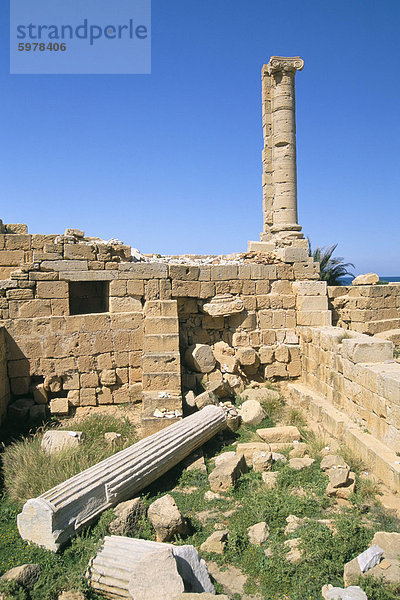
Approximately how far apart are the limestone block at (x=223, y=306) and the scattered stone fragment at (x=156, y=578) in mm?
5367

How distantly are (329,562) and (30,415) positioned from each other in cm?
552

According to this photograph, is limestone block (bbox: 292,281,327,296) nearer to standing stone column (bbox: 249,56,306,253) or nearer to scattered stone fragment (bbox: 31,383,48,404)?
standing stone column (bbox: 249,56,306,253)

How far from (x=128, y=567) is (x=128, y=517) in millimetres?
782

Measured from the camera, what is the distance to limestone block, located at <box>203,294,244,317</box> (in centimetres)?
866

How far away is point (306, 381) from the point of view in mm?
8664

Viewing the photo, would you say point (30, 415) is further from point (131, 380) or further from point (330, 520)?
point (330, 520)

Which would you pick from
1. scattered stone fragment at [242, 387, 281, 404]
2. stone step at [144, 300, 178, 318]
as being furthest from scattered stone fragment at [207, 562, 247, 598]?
stone step at [144, 300, 178, 318]

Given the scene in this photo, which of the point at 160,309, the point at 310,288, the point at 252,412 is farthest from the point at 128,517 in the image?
the point at 310,288

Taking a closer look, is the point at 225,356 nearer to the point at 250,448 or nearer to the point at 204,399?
the point at 204,399

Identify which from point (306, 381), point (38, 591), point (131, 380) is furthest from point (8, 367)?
point (306, 381)

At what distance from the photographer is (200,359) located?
836 centimetres

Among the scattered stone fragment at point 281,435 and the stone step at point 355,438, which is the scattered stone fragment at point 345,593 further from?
the scattered stone fragment at point 281,435

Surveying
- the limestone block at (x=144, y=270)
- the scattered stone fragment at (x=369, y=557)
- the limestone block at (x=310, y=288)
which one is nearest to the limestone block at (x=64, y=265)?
the limestone block at (x=144, y=270)

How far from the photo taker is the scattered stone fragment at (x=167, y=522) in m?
4.43
